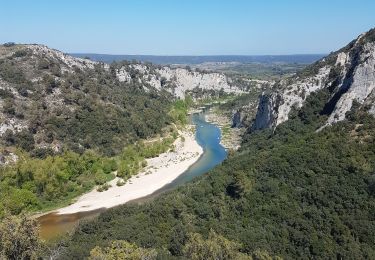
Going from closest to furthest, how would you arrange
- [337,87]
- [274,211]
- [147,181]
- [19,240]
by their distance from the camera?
1. [19,240]
2. [274,211]
3. [337,87]
4. [147,181]

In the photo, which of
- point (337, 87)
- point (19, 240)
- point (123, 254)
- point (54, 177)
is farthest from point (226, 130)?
point (123, 254)

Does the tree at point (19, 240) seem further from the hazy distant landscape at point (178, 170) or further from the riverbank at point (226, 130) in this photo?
the riverbank at point (226, 130)

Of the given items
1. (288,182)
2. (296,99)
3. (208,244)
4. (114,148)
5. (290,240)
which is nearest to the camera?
(208,244)

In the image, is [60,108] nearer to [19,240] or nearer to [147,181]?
[147,181]

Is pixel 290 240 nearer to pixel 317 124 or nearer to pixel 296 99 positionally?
pixel 317 124

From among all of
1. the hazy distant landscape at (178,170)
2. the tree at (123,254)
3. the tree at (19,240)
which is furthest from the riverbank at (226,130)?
the tree at (19,240)

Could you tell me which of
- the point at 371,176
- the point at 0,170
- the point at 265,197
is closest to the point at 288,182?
the point at 265,197

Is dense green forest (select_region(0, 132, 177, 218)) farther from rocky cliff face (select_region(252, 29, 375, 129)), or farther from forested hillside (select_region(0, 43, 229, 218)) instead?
rocky cliff face (select_region(252, 29, 375, 129))
